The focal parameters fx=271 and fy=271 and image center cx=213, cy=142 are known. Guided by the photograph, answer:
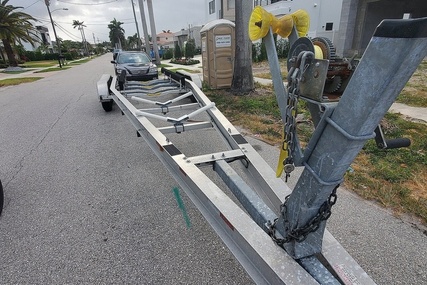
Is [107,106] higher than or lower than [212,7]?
lower

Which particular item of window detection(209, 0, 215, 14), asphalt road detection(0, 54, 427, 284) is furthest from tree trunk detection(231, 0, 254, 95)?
window detection(209, 0, 215, 14)

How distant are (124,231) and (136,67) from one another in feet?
30.1

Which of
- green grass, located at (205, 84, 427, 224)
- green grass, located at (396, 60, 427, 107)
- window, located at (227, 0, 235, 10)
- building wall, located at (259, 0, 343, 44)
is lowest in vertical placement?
green grass, located at (396, 60, 427, 107)

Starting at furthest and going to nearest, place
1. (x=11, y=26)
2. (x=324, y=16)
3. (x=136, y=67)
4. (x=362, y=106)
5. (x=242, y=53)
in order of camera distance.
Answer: (x=11, y=26)
(x=324, y=16)
(x=136, y=67)
(x=242, y=53)
(x=362, y=106)

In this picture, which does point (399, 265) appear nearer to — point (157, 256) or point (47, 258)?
point (157, 256)

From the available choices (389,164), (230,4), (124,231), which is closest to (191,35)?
(230,4)

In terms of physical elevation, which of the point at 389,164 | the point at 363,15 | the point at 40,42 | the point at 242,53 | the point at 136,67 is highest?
the point at 363,15

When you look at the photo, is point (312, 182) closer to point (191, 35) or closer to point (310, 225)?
point (310, 225)

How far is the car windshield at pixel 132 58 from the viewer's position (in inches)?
463

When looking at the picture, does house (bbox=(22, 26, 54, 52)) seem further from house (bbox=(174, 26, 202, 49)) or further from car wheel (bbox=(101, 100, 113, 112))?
car wheel (bbox=(101, 100, 113, 112))

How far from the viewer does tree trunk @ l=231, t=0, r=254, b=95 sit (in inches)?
319

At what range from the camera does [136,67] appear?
10766 mm

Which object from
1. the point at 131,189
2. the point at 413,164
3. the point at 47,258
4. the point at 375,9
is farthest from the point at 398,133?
the point at 375,9

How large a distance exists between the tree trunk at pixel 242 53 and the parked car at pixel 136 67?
3361mm
